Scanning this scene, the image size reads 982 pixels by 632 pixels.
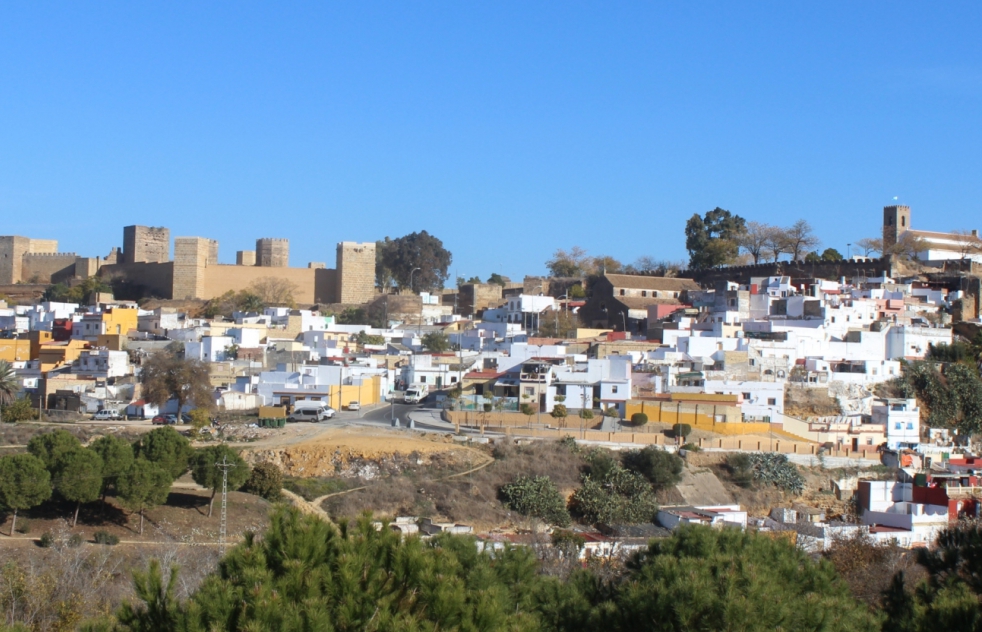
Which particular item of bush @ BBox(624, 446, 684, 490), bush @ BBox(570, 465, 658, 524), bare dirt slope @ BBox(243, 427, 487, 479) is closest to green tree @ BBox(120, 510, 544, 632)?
bush @ BBox(570, 465, 658, 524)

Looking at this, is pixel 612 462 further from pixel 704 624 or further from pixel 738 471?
pixel 704 624

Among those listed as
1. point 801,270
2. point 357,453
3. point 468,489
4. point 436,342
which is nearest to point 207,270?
point 436,342

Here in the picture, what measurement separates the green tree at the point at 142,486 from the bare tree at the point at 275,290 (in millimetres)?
24897

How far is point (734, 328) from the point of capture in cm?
3069

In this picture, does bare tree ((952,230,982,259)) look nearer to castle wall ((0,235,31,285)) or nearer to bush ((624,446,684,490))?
bush ((624,446,684,490))

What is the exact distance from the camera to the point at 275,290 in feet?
144

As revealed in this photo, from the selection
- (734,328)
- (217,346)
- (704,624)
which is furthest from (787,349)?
(704,624)

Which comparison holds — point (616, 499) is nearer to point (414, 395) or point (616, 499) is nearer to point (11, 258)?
point (414, 395)

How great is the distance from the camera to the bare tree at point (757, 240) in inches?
1695

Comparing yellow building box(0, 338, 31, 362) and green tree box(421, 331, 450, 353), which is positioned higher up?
green tree box(421, 331, 450, 353)

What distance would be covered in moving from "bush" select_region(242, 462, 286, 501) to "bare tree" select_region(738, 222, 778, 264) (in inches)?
1064

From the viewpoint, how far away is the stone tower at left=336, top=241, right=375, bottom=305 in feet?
148

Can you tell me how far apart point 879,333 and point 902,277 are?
6931mm

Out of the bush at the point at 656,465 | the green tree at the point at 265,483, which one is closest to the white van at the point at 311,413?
the green tree at the point at 265,483
